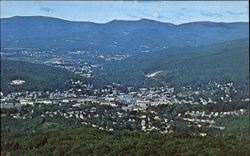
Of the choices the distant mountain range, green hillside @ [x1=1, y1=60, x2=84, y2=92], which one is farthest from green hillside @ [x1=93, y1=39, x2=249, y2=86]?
the distant mountain range

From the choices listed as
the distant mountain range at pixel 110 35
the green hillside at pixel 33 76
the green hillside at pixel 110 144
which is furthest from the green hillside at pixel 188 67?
the green hillside at pixel 110 144

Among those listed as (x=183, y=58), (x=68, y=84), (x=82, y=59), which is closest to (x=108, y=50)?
(x=82, y=59)

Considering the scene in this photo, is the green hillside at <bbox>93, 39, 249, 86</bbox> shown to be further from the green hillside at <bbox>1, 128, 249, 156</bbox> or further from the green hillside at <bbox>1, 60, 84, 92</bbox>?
the green hillside at <bbox>1, 128, 249, 156</bbox>

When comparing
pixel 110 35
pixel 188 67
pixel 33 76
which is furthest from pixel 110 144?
pixel 110 35

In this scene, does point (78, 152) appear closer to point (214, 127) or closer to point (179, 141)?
point (179, 141)

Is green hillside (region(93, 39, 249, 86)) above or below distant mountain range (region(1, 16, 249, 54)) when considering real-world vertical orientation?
below

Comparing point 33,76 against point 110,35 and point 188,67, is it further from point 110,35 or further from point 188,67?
point 110,35
